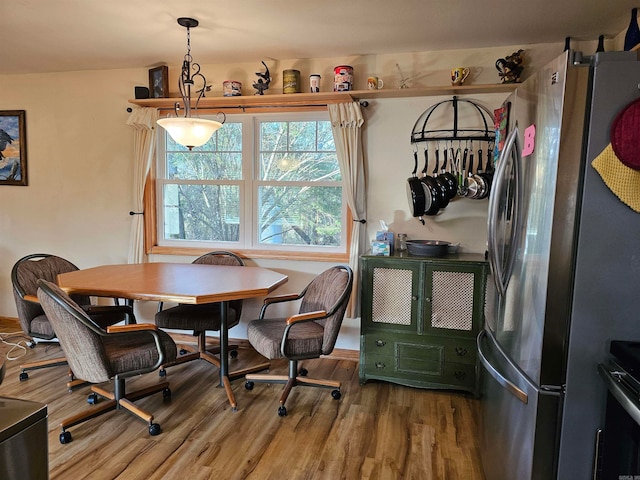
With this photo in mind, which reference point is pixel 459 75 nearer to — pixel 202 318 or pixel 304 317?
pixel 304 317

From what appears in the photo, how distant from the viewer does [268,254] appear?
3.63 metres

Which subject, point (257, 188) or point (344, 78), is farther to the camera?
point (257, 188)

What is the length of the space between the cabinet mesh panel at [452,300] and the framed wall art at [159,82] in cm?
269

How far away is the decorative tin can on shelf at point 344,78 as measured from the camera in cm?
321

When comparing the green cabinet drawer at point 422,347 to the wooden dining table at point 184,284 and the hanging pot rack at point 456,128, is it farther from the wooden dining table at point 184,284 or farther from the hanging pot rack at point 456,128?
the hanging pot rack at point 456,128

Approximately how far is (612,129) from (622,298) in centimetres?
51

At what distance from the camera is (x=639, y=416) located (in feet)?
3.44

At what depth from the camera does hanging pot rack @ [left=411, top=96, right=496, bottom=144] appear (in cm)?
316

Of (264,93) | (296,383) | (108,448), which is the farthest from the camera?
(264,93)

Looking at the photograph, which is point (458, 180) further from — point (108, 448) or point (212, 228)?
point (108, 448)

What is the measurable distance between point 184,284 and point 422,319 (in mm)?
1610

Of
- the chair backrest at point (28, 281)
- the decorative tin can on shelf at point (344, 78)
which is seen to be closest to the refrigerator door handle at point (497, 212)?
the decorative tin can on shelf at point (344, 78)

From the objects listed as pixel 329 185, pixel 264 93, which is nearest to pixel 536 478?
pixel 329 185

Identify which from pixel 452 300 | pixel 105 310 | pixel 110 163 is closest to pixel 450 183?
pixel 452 300
